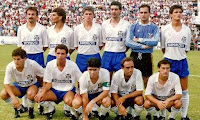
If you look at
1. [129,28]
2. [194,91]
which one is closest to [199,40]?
[194,91]

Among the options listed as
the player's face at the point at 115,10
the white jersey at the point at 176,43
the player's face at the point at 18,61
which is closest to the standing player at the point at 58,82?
the player's face at the point at 18,61

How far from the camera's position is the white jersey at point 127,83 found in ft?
19.2

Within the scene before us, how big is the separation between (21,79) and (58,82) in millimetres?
655

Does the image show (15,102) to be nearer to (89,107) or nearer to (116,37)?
(89,107)

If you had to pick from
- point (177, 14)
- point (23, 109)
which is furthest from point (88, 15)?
point (23, 109)

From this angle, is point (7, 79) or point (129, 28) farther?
point (129, 28)

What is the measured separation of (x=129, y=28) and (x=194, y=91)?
135 inches

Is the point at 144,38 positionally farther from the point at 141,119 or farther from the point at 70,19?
the point at 70,19

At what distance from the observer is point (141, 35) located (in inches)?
253

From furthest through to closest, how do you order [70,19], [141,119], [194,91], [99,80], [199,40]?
[70,19], [199,40], [194,91], [141,119], [99,80]

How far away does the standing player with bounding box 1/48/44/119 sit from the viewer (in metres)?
5.96

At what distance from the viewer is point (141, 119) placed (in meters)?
6.18

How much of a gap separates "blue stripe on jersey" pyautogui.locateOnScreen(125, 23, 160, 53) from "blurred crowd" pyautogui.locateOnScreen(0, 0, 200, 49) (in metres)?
22.3

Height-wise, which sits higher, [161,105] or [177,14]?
[177,14]
